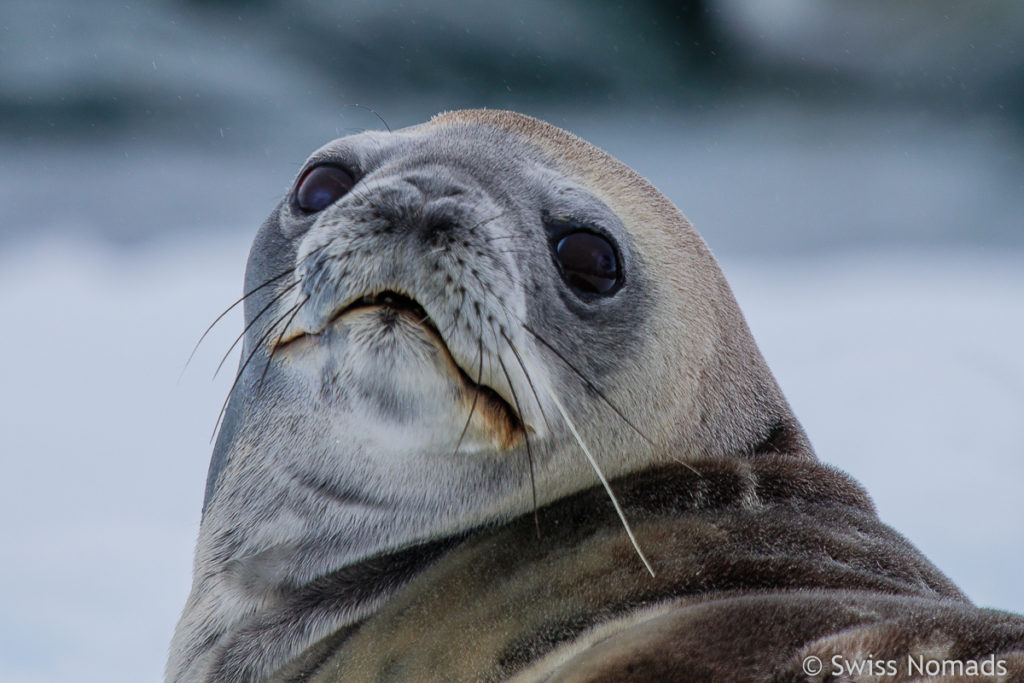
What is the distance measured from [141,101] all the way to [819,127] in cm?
656

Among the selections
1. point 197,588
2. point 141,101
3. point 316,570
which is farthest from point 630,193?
point 141,101

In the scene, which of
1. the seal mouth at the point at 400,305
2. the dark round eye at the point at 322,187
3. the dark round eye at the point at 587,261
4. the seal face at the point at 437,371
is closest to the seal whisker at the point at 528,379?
the seal face at the point at 437,371

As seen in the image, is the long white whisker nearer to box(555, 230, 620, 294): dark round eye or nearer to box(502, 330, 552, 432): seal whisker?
box(502, 330, 552, 432): seal whisker

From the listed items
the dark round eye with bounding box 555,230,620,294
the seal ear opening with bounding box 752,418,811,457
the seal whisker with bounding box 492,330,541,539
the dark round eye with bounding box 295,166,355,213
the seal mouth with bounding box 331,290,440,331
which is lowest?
the seal ear opening with bounding box 752,418,811,457

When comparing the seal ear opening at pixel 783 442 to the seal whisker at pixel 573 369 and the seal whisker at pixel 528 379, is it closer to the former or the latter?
the seal whisker at pixel 573 369

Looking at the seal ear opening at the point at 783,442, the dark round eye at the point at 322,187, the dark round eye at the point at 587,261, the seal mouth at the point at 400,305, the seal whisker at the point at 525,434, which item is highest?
the dark round eye at the point at 322,187

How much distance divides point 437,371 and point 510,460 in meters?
0.42

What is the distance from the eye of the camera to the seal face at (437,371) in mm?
2219

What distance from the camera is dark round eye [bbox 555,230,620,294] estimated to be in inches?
104

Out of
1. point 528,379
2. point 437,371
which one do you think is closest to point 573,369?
point 528,379

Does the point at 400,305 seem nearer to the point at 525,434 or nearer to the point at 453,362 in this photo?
the point at 453,362

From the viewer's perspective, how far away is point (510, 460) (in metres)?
2.51

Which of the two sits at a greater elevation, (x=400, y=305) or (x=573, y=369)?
(x=400, y=305)

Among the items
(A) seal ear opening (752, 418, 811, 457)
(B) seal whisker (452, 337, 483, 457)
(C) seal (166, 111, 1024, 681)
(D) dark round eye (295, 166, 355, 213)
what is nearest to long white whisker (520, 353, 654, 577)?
(C) seal (166, 111, 1024, 681)
